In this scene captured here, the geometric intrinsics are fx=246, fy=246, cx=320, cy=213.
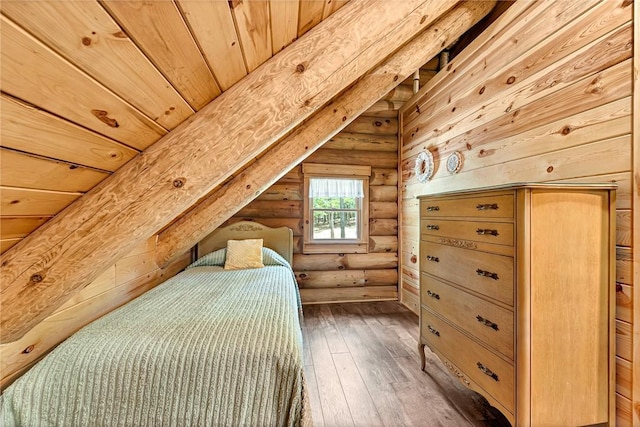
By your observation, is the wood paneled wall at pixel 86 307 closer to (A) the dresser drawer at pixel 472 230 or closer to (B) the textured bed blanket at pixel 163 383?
(B) the textured bed blanket at pixel 163 383

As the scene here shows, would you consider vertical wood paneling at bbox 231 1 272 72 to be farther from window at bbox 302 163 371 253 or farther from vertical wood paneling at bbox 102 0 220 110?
window at bbox 302 163 371 253

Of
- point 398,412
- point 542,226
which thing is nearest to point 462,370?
point 398,412

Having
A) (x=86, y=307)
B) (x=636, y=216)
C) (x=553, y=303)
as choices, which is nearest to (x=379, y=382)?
(x=553, y=303)

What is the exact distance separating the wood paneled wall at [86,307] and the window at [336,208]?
1.80 m

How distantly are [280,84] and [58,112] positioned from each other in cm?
67

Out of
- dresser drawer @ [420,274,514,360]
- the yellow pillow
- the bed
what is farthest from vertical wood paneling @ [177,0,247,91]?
the yellow pillow

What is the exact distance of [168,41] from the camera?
2.19ft

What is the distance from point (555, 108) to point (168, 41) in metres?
1.98

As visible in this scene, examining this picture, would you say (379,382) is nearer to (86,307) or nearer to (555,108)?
(86,307)

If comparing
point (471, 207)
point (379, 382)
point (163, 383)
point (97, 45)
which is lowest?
point (379, 382)

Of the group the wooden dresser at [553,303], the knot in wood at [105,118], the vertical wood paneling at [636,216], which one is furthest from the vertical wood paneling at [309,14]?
the vertical wood paneling at [636,216]

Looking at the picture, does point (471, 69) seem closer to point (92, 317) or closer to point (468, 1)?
point (468, 1)

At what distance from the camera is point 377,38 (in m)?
1.07

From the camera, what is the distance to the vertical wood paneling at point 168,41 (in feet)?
1.89
